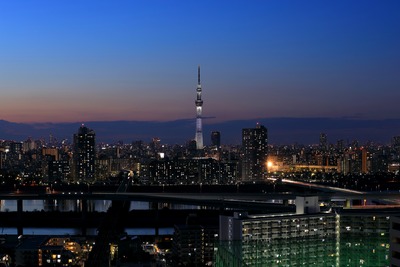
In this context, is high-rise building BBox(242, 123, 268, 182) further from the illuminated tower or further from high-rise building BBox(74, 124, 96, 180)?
high-rise building BBox(74, 124, 96, 180)

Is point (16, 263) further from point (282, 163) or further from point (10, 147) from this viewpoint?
point (10, 147)

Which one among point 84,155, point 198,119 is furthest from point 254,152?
point 84,155

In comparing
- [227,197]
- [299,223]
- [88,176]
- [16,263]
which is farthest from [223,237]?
[88,176]

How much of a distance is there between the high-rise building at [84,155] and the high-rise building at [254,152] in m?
8.63

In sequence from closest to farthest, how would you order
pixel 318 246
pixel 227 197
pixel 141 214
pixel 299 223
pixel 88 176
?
pixel 318 246
pixel 299 223
pixel 141 214
pixel 227 197
pixel 88 176

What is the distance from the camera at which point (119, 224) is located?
18.0 meters

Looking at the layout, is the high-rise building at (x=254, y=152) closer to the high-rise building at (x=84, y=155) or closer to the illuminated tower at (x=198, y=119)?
the illuminated tower at (x=198, y=119)

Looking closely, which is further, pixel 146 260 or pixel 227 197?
pixel 227 197

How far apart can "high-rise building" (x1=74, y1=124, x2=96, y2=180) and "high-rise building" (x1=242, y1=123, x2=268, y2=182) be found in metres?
8.63

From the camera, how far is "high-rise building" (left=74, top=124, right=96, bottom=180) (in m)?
38.2

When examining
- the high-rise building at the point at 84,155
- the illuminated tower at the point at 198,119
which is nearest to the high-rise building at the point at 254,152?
the illuminated tower at the point at 198,119

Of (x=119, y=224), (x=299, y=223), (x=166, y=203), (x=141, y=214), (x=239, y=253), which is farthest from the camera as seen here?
(x=166, y=203)

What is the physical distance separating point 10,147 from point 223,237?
1586 inches

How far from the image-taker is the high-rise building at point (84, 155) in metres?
38.2
